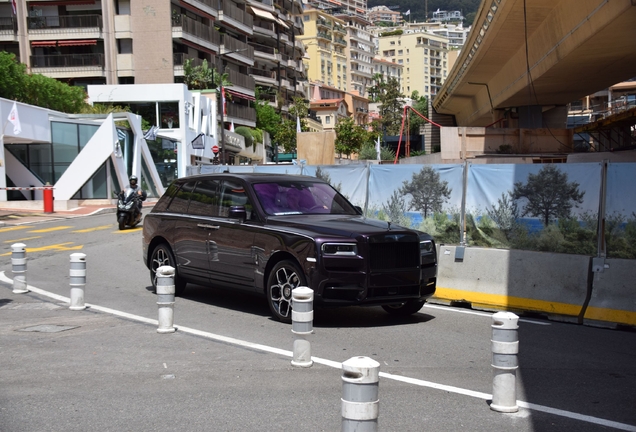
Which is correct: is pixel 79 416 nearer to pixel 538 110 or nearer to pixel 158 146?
pixel 538 110

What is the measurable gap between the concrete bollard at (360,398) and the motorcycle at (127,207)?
21446 mm

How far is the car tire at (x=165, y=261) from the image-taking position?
37.8 feet

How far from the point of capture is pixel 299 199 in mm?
10617

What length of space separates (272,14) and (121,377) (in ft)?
272

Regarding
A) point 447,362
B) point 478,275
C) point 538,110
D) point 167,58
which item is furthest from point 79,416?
point 167,58

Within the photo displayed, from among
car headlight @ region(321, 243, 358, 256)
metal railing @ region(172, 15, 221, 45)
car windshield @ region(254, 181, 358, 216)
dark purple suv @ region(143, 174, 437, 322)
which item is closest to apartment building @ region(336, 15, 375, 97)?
metal railing @ region(172, 15, 221, 45)

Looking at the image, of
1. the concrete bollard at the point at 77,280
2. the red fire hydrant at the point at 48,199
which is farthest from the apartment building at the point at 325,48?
the concrete bollard at the point at 77,280

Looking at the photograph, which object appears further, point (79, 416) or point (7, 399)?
point (7, 399)

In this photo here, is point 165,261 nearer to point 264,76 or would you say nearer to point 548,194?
point 548,194

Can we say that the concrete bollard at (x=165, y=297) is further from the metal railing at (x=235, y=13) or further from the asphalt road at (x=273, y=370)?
the metal railing at (x=235, y=13)

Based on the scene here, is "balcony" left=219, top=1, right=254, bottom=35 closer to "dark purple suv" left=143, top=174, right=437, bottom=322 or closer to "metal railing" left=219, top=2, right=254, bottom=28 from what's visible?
"metal railing" left=219, top=2, right=254, bottom=28

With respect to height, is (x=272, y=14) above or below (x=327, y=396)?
above

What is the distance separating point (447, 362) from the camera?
7.62 m

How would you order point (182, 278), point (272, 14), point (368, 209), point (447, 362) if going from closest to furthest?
point (447, 362)
point (182, 278)
point (368, 209)
point (272, 14)
